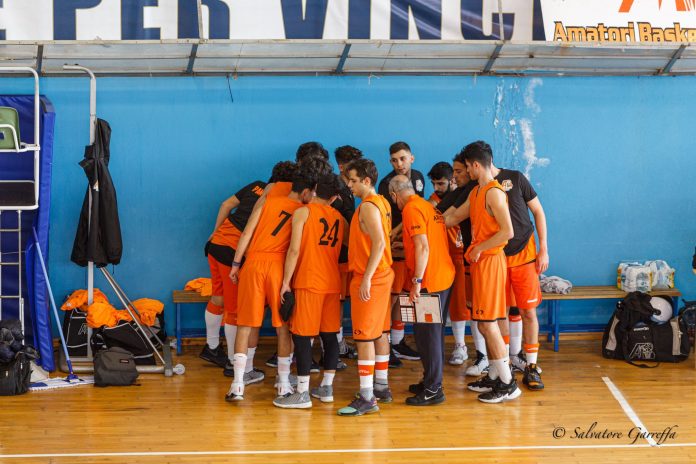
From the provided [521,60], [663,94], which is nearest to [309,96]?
[521,60]

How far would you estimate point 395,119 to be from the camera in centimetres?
907

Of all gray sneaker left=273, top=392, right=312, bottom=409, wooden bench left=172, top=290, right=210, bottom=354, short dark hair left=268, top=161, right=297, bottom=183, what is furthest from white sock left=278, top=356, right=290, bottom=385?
wooden bench left=172, top=290, right=210, bottom=354

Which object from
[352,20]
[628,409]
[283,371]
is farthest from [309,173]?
[628,409]

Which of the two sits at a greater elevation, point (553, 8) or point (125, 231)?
point (553, 8)

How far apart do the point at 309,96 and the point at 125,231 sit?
92.3 inches

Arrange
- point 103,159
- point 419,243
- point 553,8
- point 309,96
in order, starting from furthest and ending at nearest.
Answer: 1. point 309,96
2. point 553,8
3. point 103,159
4. point 419,243

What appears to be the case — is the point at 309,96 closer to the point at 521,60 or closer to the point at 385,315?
the point at 521,60

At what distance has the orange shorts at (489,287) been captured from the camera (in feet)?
22.7

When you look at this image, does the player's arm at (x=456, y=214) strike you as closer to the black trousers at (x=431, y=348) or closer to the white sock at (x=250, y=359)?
the black trousers at (x=431, y=348)

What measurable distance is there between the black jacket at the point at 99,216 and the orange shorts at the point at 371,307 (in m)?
2.48

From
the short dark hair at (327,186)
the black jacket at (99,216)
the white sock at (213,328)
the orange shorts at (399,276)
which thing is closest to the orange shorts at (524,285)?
Result: the orange shorts at (399,276)

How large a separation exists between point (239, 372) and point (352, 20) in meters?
3.53

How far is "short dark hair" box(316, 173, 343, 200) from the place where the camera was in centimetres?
677

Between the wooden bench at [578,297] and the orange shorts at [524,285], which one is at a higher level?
the orange shorts at [524,285]
